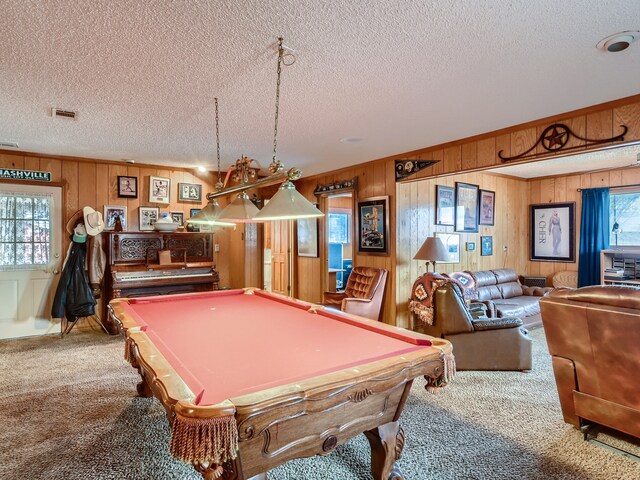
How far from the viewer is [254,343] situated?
190 cm

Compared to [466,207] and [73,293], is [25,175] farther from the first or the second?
[466,207]

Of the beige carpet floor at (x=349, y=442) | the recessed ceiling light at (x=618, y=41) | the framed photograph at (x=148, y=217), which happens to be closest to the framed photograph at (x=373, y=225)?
the beige carpet floor at (x=349, y=442)

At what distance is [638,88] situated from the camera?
8.56ft

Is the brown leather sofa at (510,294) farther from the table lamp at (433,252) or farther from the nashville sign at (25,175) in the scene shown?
the nashville sign at (25,175)

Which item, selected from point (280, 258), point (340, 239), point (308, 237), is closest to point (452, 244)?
point (308, 237)

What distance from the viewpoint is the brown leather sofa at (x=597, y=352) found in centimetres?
208

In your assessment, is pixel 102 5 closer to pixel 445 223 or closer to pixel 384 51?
pixel 384 51

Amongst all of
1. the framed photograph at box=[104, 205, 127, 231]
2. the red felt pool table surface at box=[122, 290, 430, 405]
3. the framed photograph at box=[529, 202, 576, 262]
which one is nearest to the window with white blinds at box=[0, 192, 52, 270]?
the framed photograph at box=[104, 205, 127, 231]

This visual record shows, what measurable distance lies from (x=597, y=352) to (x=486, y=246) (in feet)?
→ 13.9

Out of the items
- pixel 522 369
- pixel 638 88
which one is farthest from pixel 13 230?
pixel 638 88

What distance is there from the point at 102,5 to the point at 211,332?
69.4 inches

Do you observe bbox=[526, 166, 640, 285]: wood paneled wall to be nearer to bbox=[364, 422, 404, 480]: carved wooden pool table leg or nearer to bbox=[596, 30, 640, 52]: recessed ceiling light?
bbox=[596, 30, 640, 52]: recessed ceiling light

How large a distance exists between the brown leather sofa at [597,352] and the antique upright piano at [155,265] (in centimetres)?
431

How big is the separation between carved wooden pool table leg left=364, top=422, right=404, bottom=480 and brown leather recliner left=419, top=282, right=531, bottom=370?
187 centimetres
